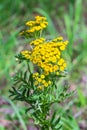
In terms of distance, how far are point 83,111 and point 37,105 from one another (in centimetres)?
144

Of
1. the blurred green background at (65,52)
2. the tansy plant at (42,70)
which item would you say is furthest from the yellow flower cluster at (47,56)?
the blurred green background at (65,52)

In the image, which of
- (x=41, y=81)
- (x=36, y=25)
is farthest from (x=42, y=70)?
(x=36, y=25)

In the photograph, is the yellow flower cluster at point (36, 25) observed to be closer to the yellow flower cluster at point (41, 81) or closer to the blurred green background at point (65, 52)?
the yellow flower cluster at point (41, 81)

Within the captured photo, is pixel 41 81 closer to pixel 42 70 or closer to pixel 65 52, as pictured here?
pixel 42 70

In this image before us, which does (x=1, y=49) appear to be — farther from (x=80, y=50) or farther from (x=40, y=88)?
(x=40, y=88)

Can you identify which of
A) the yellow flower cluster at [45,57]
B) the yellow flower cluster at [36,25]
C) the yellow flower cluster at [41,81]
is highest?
the yellow flower cluster at [36,25]

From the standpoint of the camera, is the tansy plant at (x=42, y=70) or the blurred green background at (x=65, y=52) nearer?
the tansy plant at (x=42, y=70)

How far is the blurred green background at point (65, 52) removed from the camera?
3166 millimetres

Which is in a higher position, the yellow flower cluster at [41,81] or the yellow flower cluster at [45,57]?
the yellow flower cluster at [45,57]

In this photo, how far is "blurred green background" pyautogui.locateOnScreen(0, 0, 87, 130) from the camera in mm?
3166

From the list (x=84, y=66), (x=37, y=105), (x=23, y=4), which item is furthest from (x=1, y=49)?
(x=37, y=105)

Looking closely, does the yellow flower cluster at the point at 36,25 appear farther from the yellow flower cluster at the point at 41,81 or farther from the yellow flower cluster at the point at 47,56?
the yellow flower cluster at the point at 41,81

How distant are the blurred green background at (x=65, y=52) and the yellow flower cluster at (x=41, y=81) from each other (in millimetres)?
445

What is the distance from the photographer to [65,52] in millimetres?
3812
